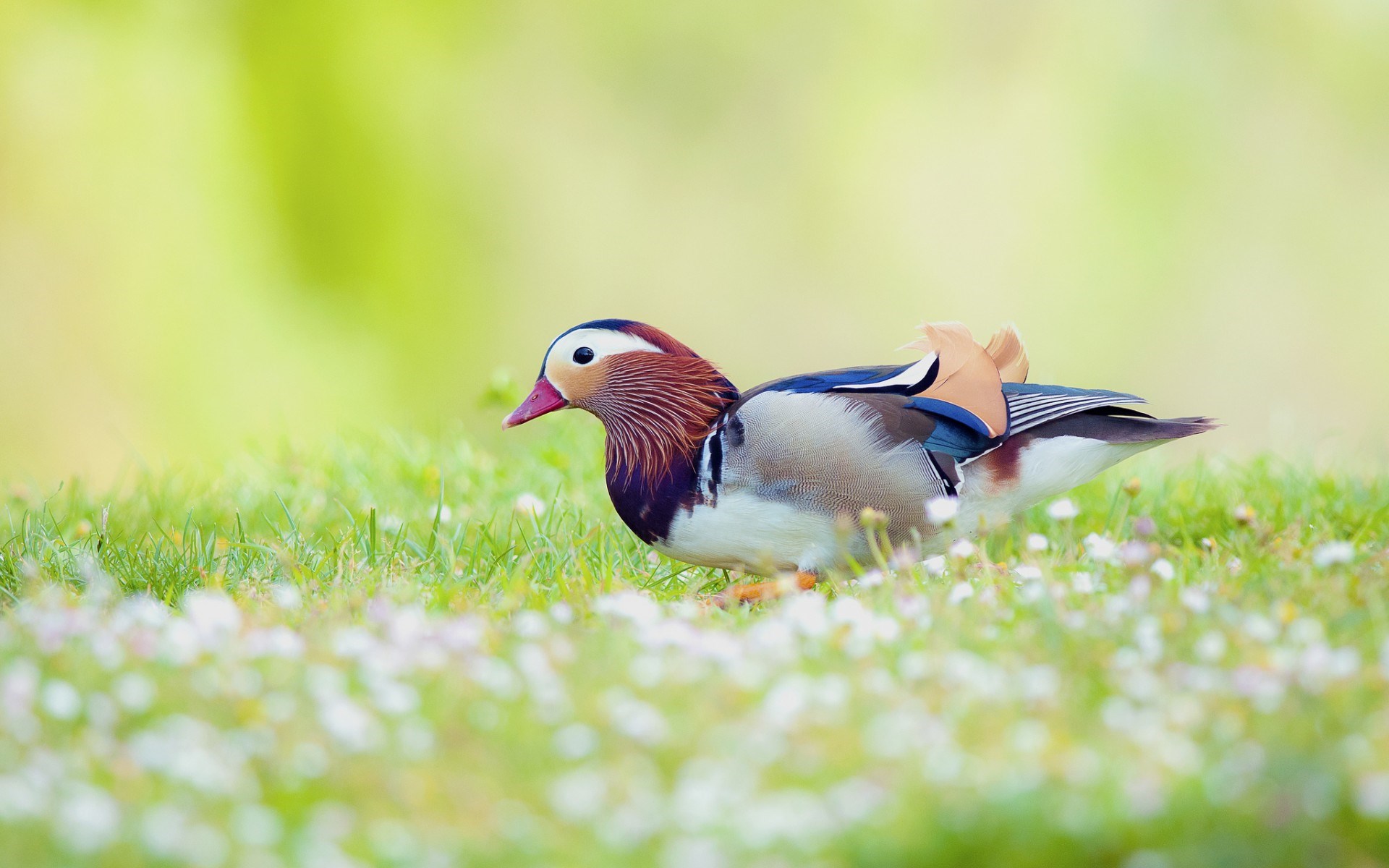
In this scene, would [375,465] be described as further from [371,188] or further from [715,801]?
[371,188]

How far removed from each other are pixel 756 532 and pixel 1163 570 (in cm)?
103

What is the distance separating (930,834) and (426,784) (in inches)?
29.0

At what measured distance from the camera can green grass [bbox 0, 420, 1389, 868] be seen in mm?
1747

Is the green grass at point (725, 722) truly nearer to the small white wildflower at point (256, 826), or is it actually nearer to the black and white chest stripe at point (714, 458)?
the small white wildflower at point (256, 826)

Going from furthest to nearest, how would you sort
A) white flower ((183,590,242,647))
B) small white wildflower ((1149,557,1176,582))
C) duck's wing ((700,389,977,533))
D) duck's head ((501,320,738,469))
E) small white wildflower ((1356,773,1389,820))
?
duck's head ((501,320,738,469)), duck's wing ((700,389,977,533)), small white wildflower ((1149,557,1176,582)), white flower ((183,590,242,647)), small white wildflower ((1356,773,1389,820))

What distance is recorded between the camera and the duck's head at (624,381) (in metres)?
→ 3.67

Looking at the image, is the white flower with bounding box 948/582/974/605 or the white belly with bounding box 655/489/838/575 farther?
the white belly with bounding box 655/489/838/575

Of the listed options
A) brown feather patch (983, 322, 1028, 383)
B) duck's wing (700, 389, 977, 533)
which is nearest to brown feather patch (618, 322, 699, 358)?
duck's wing (700, 389, 977, 533)

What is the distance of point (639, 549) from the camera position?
4164 millimetres

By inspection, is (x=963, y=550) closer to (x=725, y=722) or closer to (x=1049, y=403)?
(x=1049, y=403)

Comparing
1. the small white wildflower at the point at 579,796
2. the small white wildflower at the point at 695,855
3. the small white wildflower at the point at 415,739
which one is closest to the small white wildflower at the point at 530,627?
the small white wildflower at the point at 415,739

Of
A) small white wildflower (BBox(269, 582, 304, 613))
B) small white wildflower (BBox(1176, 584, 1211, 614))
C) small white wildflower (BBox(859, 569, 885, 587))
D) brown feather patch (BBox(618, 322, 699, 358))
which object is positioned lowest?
small white wildflower (BBox(269, 582, 304, 613))

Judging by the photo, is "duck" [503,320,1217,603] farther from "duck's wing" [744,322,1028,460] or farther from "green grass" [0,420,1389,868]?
"green grass" [0,420,1389,868]

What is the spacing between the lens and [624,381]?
3729mm
